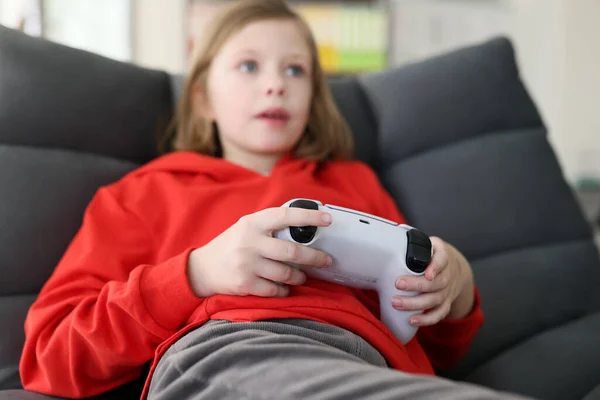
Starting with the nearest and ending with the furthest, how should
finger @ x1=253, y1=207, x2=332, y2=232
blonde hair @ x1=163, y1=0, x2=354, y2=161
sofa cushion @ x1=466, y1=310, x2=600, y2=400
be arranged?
finger @ x1=253, y1=207, x2=332, y2=232 < sofa cushion @ x1=466, y1=310, x2=600, y2=400 < blonde hair @ x1=163, y1=0, x2=354, y2=161

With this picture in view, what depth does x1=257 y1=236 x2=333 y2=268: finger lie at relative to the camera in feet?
2.12

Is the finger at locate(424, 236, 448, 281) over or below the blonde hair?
below

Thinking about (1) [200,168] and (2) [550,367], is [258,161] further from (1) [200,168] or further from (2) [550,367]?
(2) [550,367]

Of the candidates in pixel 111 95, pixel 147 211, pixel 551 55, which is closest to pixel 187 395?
pixel 147 211

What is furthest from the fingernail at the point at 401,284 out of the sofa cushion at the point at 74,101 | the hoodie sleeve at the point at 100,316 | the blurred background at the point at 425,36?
the blurred background at the point at 425,36

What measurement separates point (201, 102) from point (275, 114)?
0.68 ft

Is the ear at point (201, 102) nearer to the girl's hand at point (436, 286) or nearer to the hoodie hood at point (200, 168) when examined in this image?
the hoodie hood at point (200, 168)

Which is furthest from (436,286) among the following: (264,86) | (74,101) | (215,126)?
(74,101)

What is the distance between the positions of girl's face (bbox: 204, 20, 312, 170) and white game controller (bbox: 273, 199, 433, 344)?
33 centimetres

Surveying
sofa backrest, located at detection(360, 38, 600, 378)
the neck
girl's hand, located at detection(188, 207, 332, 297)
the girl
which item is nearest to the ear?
the girl

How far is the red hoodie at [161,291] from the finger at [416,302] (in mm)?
38

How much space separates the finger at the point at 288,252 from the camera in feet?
2.12

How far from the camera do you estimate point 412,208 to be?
109 centimetres

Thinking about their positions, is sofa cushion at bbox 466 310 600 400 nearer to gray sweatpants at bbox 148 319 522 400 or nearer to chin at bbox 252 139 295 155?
gray sweatpants at bbox 148 319 522 400
